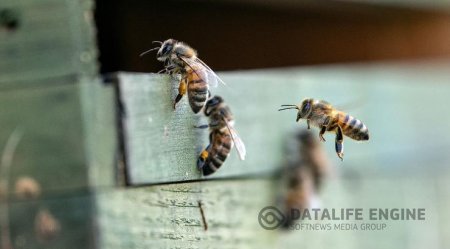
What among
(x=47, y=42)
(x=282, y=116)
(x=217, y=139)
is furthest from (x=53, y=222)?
(x=282, y=116)

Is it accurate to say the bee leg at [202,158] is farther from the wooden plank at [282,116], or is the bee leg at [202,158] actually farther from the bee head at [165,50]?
the bee head at [165,50]

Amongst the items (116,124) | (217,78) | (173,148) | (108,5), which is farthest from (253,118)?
(173,148)

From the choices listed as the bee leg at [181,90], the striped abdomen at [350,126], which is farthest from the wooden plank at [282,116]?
the striped abdomen at [350,126]

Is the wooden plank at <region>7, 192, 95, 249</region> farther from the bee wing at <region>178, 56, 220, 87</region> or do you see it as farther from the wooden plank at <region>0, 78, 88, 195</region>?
the bee wing at <region>178, 56, 220, 87</region>

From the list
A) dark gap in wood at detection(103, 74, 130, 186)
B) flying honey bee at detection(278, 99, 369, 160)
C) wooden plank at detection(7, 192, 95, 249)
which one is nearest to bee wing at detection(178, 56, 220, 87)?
flying honey bee at detection(278, 99, 369, 160)

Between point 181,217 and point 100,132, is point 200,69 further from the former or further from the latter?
point 100,132

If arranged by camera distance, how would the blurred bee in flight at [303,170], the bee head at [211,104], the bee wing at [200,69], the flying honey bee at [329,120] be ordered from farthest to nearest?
the blurred bee in flight at [303,170] → the flying honey bee at [329,120] → the bee head at [211,104] → the bee wing at [200,69]

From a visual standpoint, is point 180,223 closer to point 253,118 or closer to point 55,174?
point 55,174
